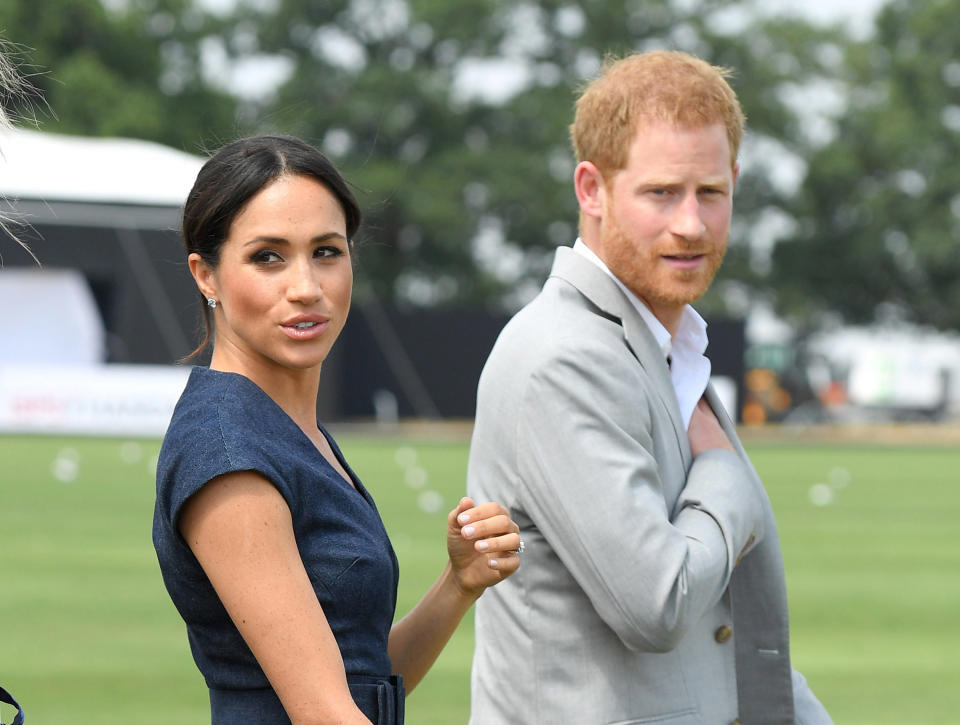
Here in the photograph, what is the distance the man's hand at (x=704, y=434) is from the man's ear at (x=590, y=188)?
0.44m

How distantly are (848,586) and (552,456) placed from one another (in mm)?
10501

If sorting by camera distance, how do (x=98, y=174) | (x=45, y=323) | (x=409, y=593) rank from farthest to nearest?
(x=98, y=174)
(x=45, y=323)
(x=409, y=593)

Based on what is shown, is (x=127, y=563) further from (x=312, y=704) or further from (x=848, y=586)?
(x=312, y=704)

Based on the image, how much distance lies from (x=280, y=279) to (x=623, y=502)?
703mm

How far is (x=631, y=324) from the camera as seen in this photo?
3084 mm

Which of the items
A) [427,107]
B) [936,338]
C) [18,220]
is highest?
[427,107]

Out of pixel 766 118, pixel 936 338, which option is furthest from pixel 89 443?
pixel 936 338

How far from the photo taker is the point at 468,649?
9.77 metres

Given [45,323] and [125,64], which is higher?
[125,64]

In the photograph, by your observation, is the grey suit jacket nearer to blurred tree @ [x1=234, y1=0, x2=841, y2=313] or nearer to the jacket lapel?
the jacket lapel

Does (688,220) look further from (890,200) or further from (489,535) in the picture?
(890,200)

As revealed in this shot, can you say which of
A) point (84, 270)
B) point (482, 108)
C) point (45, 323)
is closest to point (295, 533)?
point (45, 323)

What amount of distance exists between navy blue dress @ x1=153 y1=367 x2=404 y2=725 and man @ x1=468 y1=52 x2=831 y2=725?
378 mm

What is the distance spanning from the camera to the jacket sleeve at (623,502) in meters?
2.76
